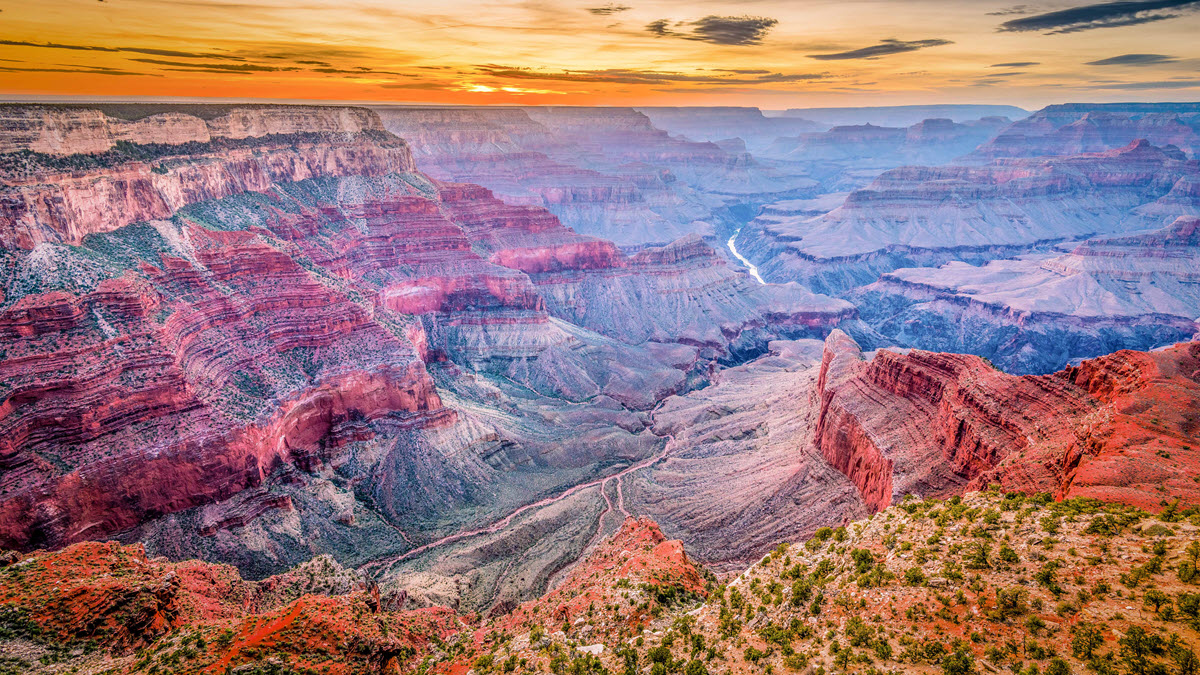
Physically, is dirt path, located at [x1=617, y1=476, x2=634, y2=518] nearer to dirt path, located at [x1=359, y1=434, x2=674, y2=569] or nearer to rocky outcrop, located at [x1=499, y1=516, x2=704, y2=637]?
dirt path, located at [x1=359, y1=434, x2=674, y2=569]

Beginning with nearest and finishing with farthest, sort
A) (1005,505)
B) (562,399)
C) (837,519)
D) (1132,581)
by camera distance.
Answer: (1132,581)
(1005,505)
(837,519)
(562,399)

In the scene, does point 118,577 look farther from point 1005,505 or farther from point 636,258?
point 636,258

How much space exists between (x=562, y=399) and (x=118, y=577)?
2064 inches

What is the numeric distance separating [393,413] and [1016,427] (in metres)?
46.2

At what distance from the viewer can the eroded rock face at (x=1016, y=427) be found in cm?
2312

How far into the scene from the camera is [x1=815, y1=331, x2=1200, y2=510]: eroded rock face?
23125mm

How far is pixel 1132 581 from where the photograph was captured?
14.2m

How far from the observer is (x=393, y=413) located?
2170 inches

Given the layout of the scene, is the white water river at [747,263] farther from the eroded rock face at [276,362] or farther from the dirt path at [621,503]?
the dirt path at [621,503]

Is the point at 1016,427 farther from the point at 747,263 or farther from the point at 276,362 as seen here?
the point at 747,263

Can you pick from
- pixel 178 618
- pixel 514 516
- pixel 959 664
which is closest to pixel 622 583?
pixel 959 664

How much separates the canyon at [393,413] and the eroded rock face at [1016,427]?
0.61ft

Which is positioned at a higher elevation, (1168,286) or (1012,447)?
(1012,447)

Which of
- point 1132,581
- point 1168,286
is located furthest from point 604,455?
point 1168,286
